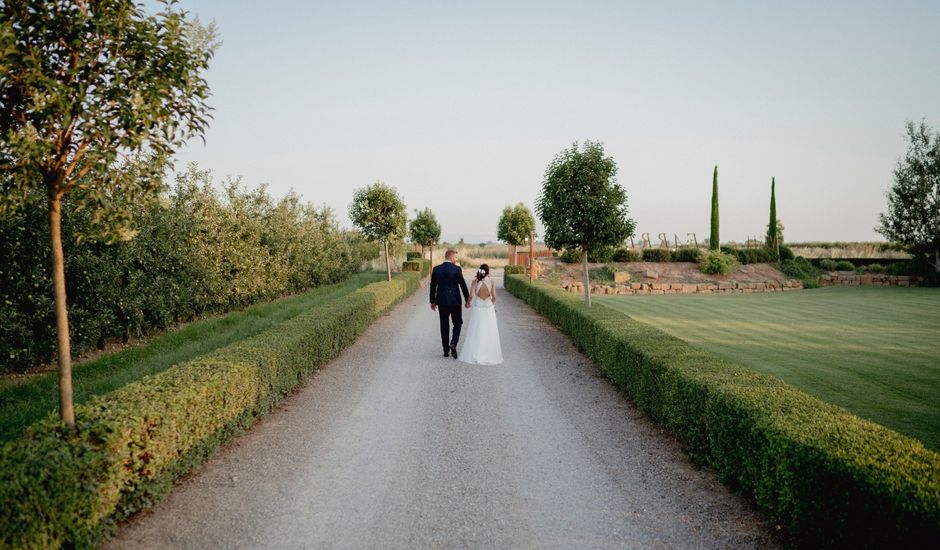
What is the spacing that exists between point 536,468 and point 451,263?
5812mm

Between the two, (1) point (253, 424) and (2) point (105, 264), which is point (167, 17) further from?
(2) point (105, 264)

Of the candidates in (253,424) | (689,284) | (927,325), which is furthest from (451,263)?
(689,284)

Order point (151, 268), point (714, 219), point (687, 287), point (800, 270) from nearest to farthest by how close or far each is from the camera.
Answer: point (151, 268), point (687, 287), point (800, 270), point (714, 219)

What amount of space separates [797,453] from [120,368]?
920 centimetres

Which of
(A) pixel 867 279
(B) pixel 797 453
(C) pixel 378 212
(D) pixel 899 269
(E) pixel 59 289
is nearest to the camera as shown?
(B) pixel 797 453

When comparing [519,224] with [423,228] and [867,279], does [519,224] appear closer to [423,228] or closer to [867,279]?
[423,228]

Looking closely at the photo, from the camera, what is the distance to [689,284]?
27078 millimetres

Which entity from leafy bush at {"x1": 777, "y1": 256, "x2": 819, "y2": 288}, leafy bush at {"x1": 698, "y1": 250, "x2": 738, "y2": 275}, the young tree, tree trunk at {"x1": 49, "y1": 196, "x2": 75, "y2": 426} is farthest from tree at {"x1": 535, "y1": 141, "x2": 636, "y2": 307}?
leafy bush at {"x1": 777, "y1": 256, "x2": 819, "y2": 288}

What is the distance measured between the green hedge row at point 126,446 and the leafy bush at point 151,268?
1451 mm

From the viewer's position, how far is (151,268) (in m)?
11.2

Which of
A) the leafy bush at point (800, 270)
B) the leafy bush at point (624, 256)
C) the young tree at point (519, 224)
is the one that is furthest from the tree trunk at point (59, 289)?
the leafy bush at point (800, 270)

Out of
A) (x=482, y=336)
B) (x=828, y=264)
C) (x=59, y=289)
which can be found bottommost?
(x=482, y=336)

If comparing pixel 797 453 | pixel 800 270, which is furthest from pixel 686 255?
pixel 797 453

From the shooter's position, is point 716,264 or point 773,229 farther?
point 773,229
